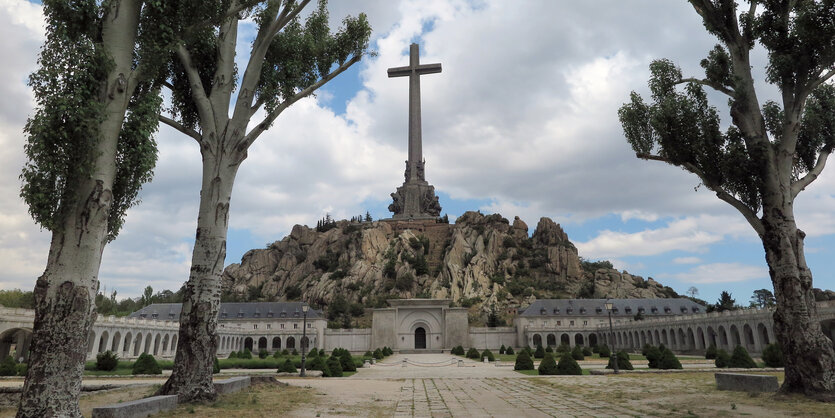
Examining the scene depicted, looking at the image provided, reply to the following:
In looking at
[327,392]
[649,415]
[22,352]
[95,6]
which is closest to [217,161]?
[95,6]

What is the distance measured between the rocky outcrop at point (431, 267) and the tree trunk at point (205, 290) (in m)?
69.5

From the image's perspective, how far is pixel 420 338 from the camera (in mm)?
62188

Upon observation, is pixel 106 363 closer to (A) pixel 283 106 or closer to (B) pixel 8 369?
(B) pixel 8 369

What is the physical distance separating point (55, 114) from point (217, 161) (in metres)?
4.72

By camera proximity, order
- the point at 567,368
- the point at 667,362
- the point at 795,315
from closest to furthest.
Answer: the point at 795,315 < the point at 567,368 < the point at 667,362

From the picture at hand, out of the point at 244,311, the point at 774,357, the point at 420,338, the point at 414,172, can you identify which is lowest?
the point at 420,338

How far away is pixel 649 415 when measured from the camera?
32.9ft

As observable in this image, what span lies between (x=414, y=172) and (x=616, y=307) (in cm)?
4437

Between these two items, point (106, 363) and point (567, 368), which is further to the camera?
point (106, 363)

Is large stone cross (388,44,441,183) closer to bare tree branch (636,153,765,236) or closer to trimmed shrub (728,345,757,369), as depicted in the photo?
trimmed shrub (728,345,757,369)

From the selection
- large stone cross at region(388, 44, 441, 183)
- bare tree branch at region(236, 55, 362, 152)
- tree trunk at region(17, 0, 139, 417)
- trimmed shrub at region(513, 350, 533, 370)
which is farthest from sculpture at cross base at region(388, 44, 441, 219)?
tree trunk at region(17, 0, 139, 417)

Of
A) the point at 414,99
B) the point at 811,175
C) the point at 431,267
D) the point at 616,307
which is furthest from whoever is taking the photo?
the point at 431,267

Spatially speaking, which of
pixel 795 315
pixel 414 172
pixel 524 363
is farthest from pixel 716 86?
pixel 414 172

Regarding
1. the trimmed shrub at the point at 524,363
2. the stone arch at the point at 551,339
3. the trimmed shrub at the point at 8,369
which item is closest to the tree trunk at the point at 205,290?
the trimmed shrub at the point at 524,363
